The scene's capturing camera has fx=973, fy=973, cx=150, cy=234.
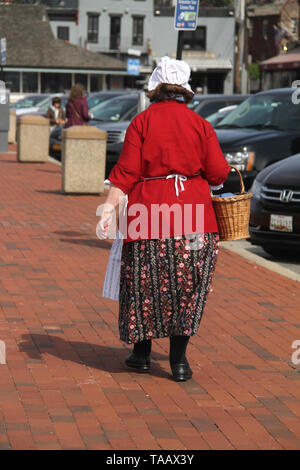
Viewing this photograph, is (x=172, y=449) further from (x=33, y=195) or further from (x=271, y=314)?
(x=33, y=195)

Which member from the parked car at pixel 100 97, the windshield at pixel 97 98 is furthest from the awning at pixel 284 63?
the windshield at pixel 97 98

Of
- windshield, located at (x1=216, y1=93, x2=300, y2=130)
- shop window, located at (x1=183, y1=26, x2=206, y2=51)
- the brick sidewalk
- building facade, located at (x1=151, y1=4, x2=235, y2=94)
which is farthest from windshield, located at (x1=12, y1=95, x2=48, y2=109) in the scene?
shop window, located at (x1=183, y1=26, x2=206, y2=51)

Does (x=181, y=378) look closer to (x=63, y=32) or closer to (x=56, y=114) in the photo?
(x=56, y=114)

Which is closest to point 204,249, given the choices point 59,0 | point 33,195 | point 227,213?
point 227,213

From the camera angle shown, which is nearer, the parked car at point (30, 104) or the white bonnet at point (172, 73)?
the white bonnet at point (172, 73)

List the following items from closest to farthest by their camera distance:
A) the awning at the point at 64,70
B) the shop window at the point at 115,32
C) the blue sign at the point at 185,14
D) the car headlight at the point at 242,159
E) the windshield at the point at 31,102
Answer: the blue sign at the point at 185,14, the car headlight at the point at 242,159, the windshield at the point at 31,102, the awning at the point at 64,70, the shop window at the point at 115,32

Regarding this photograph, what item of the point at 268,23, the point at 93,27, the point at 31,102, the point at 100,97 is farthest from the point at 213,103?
the point at 268,23

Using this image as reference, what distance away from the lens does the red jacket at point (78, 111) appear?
1875cm

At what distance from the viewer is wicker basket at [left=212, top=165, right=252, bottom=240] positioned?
18.1 ft

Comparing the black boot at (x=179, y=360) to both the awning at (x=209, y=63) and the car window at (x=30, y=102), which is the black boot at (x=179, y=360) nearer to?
the car window at (x=30, y=102)

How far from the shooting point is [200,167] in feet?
17.9

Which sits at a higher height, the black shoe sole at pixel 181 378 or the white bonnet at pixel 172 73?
the white bonnet at pixel 172 73

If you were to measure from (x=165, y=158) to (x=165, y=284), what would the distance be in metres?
0.70

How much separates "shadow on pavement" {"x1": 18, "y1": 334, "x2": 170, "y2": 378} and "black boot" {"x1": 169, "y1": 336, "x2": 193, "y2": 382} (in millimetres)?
155
